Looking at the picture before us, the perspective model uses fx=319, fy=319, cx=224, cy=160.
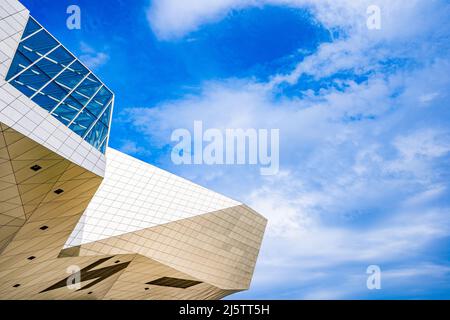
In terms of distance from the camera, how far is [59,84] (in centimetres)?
1558

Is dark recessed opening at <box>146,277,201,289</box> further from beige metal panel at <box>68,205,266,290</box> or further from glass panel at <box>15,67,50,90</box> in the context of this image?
glass panel at <box>15,67,50,90</box>

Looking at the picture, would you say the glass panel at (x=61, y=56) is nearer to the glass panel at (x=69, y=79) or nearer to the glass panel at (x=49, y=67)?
the glass panel at (x=49, y=67)

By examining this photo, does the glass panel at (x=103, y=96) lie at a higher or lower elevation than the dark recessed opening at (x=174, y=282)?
higher

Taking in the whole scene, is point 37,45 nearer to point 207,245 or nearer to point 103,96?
point 103,96

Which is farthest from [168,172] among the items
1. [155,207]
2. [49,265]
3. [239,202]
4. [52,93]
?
[52,93]

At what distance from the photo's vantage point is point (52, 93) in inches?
560

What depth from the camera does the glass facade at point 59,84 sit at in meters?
12.8

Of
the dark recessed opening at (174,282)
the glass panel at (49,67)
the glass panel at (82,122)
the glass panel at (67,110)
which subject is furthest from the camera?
the dark recessed opening at (174,282)

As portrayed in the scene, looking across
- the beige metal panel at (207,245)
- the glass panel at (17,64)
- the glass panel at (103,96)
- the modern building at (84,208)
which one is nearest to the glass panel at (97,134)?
the modern building at (84,208)

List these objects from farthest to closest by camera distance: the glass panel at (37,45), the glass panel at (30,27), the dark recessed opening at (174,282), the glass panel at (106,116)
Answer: the dark recessed opening at (174,282)
the glass panel at (106,116)
the glass panel at (30,27)
the glass panel at (37,45)

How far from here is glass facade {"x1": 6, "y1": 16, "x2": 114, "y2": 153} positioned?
12797 mm

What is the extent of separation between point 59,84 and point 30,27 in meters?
2.72

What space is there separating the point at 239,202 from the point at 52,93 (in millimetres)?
20914

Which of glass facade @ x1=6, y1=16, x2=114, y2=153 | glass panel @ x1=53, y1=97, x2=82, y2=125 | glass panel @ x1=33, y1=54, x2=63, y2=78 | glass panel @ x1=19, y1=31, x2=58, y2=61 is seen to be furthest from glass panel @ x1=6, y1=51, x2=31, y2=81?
glass panel @ x1=53, y1=97, x2=82, y2=125
